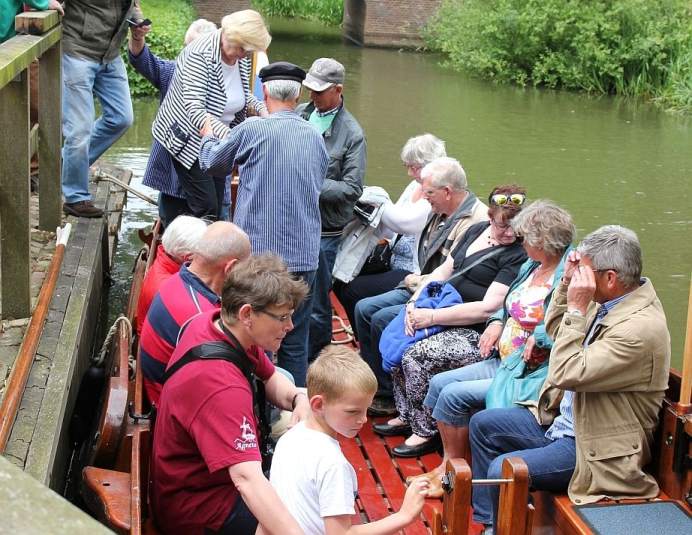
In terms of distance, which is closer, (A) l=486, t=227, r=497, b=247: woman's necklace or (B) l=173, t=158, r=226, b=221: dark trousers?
(A) l=486, t=227, r=497, b=247: woman's necklace

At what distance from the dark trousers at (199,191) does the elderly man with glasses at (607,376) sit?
Result: 259 centimetres

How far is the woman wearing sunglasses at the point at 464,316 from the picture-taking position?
4.14 metres

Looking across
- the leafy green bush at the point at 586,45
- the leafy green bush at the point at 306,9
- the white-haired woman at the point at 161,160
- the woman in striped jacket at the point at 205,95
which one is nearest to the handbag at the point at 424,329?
the woman in striped jacket at the point at 205,95

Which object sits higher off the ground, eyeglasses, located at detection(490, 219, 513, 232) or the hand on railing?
the hand on railing

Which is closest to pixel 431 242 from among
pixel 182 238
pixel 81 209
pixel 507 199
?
pixel 507 199

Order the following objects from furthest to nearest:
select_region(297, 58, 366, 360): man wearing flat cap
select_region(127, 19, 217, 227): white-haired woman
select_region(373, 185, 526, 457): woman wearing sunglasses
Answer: select_region(127, 19, 217, 227): white-haired woman → select_region(297, 58, 366, 360): man wearing flat cap → select_region(373, 185, 526, 457): woman wearing sunglasses

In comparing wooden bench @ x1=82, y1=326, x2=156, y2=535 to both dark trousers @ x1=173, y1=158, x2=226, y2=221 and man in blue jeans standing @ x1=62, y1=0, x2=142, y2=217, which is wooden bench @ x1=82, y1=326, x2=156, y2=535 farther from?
man in blue jeans standing @ x1=62, y1=0, x2=142, y2=217

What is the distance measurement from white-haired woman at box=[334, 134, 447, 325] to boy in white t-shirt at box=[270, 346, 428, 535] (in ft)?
8.11

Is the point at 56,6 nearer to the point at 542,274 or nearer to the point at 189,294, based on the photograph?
the point at 189,294

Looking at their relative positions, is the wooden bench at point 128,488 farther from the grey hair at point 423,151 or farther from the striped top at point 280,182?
the grey hair at point 423,151

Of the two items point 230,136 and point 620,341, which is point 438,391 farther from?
point 230,136

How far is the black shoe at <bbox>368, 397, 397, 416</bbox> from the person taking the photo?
4.62 m

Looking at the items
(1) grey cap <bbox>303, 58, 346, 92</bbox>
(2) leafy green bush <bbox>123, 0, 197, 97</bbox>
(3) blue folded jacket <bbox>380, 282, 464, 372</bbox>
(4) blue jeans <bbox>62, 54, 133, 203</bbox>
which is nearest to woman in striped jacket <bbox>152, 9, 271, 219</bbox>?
(1) grey cap <bbox>303, 58, 346, 92</bbox>

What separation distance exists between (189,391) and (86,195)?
12.0 ft
